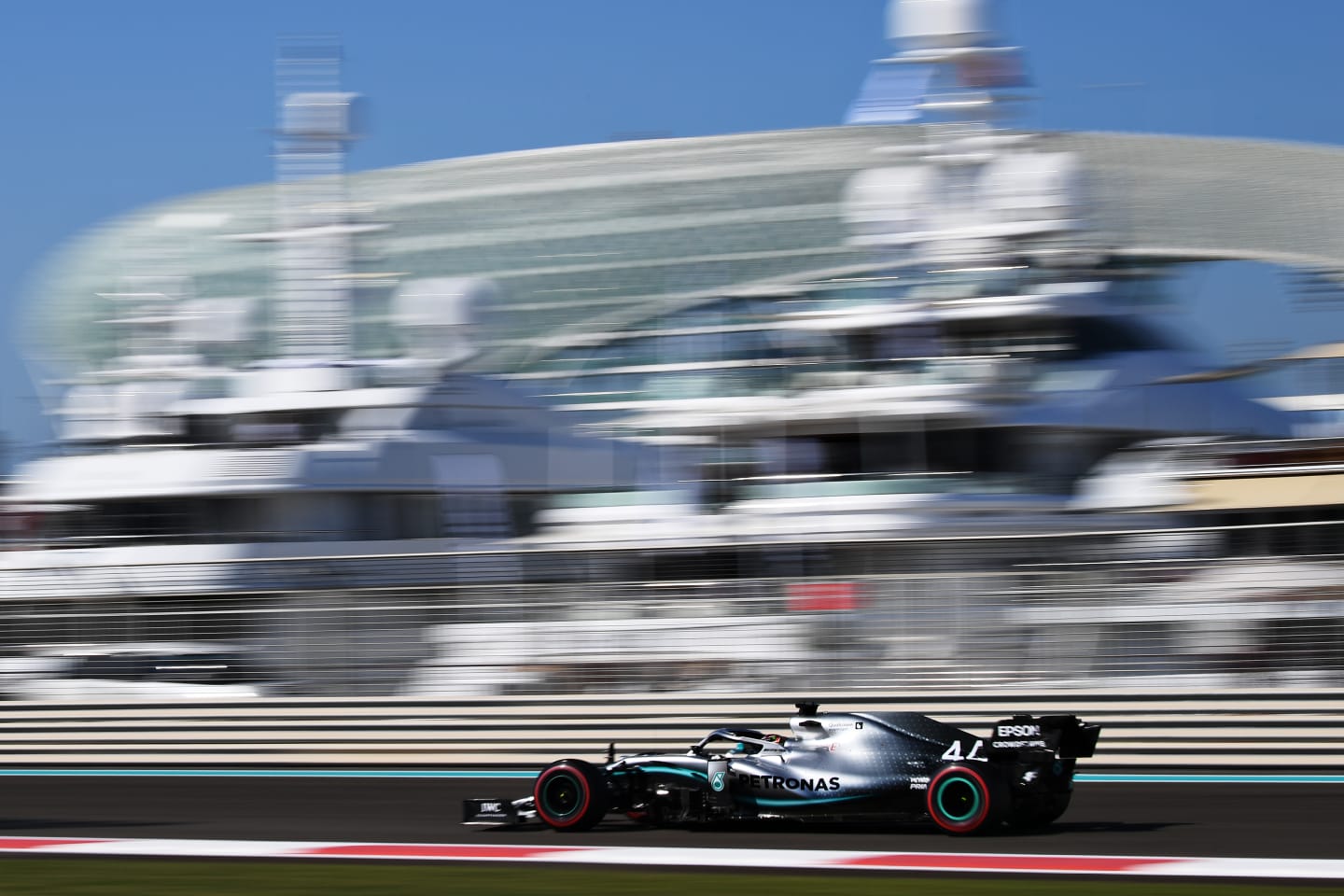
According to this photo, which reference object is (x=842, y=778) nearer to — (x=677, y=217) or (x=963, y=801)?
(x=963, y=801)

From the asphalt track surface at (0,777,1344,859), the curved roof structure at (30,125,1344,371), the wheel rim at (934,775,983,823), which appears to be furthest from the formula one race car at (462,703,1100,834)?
the curved roof structure at (30,125,1344,371)

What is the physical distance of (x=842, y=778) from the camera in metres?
10.8

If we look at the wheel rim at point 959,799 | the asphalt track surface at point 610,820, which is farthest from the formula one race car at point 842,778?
the asphalt track surface at point 610,820

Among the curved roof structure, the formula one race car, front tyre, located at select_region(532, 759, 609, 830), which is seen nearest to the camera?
the formula one race car

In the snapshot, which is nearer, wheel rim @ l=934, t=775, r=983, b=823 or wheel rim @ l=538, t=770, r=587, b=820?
wheel rim @ l=934, t=775, r=983, b=823

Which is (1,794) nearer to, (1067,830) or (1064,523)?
(1067,830)

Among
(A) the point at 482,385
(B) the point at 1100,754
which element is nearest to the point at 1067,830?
(B) the point at 1100,754

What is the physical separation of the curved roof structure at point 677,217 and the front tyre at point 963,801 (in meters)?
36.9

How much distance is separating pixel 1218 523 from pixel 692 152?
3837 cm

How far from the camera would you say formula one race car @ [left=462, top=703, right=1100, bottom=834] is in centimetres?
1042

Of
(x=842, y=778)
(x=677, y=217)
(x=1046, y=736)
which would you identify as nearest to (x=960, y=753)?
(x=1046, y=736)

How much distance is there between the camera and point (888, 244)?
80.4 feet

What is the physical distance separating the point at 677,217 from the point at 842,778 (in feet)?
151

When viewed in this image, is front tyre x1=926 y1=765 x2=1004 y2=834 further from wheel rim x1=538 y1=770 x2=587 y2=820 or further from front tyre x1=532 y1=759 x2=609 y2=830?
wheel rim x1=538 y1=770 x2=587 y2=820
